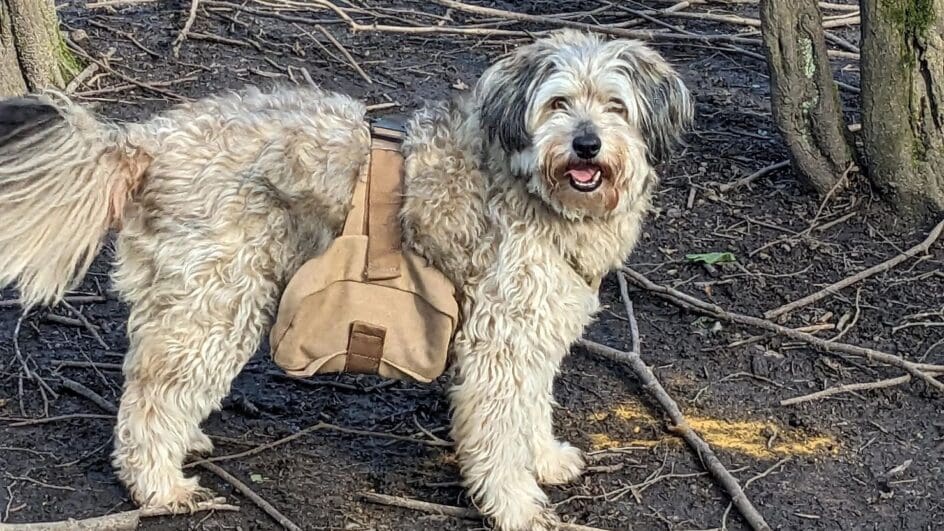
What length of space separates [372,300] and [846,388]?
258 cm

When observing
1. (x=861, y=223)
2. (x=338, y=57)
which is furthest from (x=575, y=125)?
(x=338, y=57)

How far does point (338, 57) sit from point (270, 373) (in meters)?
4.06

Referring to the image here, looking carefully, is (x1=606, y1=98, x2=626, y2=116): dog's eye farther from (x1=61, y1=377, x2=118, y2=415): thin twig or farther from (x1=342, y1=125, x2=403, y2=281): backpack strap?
(x1=61, y1=377, x2=118, y2=415): thin twig

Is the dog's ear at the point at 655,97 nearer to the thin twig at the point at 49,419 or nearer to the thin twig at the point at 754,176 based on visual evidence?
the thin twig at the point at 49,419

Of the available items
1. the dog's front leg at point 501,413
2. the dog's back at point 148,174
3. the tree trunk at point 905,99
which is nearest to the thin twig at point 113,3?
the dog's back at point 148,174

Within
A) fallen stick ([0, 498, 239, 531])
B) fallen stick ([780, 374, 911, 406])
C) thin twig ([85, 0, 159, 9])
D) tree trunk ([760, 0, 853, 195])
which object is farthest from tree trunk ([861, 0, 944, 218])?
thin twig ([85, 0, 159, 9])

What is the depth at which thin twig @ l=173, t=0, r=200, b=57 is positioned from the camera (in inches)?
369

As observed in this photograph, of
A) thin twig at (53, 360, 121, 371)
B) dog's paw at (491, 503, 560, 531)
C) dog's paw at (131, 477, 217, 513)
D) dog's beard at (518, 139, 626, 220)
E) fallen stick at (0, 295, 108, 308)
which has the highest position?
dog's beard at (518, 139, 626, 220)

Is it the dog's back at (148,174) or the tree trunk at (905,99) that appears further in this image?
the tree trunk at (905,99)

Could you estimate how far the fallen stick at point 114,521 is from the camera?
4.36m

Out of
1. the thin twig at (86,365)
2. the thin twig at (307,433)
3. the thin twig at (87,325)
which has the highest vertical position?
the thin twig at (87,325)

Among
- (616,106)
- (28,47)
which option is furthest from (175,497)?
(28,47)

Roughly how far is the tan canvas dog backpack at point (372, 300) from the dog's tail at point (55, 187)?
0.79 m

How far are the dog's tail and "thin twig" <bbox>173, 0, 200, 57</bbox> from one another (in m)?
4.89
